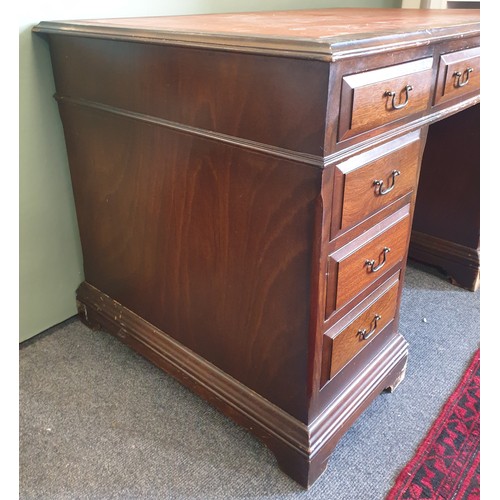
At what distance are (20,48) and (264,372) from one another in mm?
929

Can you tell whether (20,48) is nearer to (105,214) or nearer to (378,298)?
(105,214)

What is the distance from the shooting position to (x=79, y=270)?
1.49m

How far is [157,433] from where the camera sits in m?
1.15

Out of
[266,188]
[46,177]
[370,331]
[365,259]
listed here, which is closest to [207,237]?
[266,188]

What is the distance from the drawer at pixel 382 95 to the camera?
0.76 m

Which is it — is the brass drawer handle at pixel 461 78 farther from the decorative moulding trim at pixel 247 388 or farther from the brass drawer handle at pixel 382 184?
the decorative moulding trim at pixel 247 388

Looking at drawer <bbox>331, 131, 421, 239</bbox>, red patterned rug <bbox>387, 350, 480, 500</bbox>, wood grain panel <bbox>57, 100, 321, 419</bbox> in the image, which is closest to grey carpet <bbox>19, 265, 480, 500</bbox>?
red patterned rug <bbox>387, 350, 480, 500</bbox>

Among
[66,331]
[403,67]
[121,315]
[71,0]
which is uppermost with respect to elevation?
[71,0]

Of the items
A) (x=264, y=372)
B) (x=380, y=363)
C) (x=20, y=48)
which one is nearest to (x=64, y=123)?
(x=20, y=48)

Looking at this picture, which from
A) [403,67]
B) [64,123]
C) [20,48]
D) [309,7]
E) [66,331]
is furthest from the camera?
[309,7]

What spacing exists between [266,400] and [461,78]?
85cm

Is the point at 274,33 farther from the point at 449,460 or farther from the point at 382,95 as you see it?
the point at 449,460

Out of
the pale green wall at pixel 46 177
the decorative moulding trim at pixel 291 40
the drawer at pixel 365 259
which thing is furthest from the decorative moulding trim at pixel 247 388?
the decorative moulding trim at pixel 291 40

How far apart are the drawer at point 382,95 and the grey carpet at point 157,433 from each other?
723 millimetres
